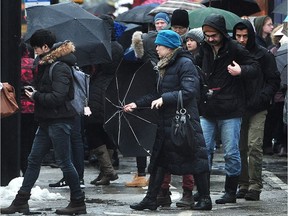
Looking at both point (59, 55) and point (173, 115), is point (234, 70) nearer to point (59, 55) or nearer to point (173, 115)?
point (173, 115)

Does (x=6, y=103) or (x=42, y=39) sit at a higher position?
(x=42, y=39)

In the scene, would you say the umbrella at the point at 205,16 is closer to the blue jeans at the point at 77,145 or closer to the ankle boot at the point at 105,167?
the ankle boot at the point at 105,167

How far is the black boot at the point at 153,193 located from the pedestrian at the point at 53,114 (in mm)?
601

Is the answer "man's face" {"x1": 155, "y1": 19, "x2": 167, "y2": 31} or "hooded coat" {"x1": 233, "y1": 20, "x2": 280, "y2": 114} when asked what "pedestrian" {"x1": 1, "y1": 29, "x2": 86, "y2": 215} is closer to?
"hooded coat" {"x1": 233, "y1": 20, "x2": 280, "y2": 114}

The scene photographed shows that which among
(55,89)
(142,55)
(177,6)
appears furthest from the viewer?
(177,6)

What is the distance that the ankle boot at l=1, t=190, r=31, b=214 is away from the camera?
1151cm

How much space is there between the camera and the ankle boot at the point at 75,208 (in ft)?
37.7

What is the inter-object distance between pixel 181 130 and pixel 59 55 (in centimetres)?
142

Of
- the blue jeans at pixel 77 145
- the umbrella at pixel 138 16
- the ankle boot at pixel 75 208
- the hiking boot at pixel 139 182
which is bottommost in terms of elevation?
the hiking boot at pixel 139 182

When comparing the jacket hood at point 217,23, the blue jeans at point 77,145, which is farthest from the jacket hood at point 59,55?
the blue jeans at point 77,145

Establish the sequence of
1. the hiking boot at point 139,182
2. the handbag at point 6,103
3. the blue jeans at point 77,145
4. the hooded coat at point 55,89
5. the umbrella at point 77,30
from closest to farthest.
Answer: the hooded coat at point 55,89 < the handbag at point 6,103 < the blue jeans at point 77,145 < the umbrella at point 77,30 < the hiking boot at point 139,182

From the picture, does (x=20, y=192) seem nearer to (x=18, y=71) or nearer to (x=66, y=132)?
(x=66, y=132)

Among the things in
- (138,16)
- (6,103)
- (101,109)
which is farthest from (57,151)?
(138,16)

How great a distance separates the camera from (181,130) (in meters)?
11.5
